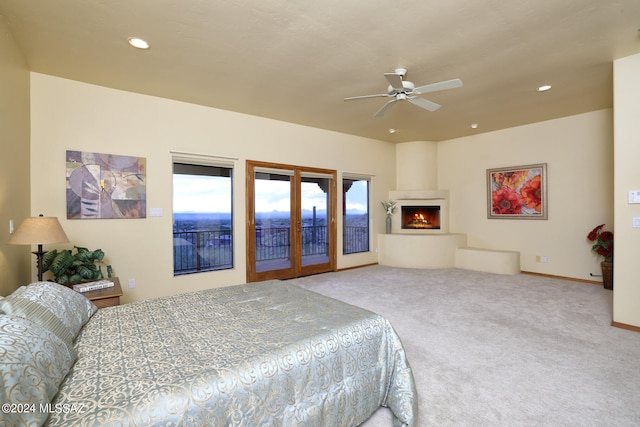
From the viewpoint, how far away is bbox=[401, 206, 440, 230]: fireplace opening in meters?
6.70

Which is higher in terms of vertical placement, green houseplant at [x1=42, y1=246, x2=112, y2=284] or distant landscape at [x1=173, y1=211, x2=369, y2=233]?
distant landscape at [x1=173, y1=211, x2=369, y2=233]

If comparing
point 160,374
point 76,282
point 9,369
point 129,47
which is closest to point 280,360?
point 160,374

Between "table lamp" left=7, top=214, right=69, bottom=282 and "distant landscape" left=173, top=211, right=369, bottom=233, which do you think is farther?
"distant landscape" left=173, top=211, right=369, bottom=233

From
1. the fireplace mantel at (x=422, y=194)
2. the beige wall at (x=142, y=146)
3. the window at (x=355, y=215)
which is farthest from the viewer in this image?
the fireplace mantel at (x=422, y=194)

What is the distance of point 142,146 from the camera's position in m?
3.84

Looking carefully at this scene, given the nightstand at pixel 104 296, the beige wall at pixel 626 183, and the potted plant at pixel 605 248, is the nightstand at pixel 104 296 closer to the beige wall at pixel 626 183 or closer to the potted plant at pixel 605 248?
the beige wall at pixel 626 183

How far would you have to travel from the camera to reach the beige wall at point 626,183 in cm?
295

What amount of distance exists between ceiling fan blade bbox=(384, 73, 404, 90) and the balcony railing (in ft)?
10.0

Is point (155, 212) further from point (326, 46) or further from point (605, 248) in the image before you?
point (605, 248)

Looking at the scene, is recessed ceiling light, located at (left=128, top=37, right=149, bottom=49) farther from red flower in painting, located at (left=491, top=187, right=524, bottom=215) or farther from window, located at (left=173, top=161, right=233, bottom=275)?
red flower in painting, located at (left=491, top=187, right=524, bottom=215)

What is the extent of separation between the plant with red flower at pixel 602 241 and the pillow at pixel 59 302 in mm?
6302

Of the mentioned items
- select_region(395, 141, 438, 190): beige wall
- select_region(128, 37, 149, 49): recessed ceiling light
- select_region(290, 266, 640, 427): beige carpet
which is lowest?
select_region(290, 266, 640, 427): beige carpet

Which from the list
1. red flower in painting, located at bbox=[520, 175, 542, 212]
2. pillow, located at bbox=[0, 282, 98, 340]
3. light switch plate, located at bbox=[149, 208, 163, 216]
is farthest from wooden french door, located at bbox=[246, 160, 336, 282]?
red flower in painting, located at bbox=[520, 175, 542, 212]

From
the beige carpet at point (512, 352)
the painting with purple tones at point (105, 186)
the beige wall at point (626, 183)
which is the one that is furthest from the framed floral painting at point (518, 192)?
the painting with purple tones at point (105, 186)
